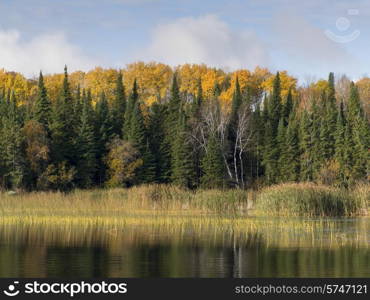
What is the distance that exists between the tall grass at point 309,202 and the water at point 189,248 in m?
2.23

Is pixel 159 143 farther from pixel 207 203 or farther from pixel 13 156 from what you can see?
pixel 207 203

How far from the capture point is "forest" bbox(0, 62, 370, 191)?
81.3m

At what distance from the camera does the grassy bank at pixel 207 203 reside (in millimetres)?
40656

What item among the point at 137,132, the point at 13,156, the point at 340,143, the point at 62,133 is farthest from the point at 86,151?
the point at 340,143

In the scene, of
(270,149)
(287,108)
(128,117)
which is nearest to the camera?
(128,117)

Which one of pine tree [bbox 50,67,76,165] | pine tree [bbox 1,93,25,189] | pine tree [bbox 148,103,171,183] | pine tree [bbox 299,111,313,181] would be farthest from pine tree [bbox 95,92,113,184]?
pine tree [bbox 299,111,313,181]

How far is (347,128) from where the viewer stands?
9475 centimetres

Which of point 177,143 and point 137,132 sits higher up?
point 137,132

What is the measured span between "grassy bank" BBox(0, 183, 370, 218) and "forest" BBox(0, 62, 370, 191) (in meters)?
34.8

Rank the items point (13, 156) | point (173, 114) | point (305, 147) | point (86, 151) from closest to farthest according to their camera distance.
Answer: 1. point (13, 156)
2. point (86, 151)
3. point (305, 147)
4. point (173, 114)

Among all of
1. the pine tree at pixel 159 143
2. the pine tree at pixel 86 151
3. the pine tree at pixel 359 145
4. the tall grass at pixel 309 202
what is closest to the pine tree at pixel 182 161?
the pine tree at pixel 159 143

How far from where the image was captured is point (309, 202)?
4038cm

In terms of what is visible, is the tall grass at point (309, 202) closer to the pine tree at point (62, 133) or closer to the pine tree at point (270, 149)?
the pine tree at point (62, 133)

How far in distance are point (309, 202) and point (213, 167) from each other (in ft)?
162
